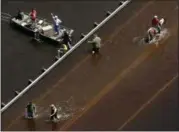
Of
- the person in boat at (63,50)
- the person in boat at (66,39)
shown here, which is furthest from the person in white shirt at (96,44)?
the person in boat at (63,50)

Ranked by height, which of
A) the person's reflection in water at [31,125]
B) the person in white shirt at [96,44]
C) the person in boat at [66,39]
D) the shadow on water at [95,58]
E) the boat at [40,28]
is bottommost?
the person's reflection in water at [31,125]

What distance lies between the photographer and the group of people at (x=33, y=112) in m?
28.8

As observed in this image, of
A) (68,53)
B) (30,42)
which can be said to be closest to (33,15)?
(30,42)

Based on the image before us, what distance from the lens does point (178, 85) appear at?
30.3 metres

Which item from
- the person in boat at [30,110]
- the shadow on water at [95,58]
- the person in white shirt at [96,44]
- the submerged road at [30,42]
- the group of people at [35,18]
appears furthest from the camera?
the group of people at [35,18]

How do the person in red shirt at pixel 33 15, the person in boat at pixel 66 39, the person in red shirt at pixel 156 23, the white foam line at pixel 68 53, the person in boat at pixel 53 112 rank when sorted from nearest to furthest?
the person in boat at pixel 53 112, the white foam line at pixel 68 53, the person in boat at pixel 66 39, the person in red shirt at pixel 156 23, the person in red shirt at pixel 33 15

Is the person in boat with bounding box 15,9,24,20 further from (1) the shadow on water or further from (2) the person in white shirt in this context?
(1) the shadow on water

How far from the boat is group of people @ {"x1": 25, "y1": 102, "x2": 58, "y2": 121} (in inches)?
222

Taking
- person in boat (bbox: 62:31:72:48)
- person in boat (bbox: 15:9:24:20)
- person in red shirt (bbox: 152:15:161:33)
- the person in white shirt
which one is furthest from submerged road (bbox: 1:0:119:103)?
person in red shirt (bbox: 152:15:161:33)

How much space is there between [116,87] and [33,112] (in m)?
4.39

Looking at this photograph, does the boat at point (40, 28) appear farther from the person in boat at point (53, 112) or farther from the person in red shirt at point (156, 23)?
the person in boat at point (53, 112)

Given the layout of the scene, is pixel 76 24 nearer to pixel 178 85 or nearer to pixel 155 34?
pixel 155 34

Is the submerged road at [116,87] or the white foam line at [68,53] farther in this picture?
the white foam line at [68,53]

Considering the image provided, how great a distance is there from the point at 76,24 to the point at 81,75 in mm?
4558
